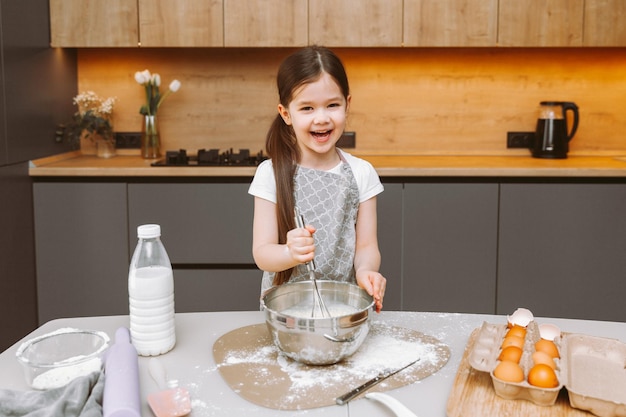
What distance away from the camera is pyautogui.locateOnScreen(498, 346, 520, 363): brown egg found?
897 millimetres

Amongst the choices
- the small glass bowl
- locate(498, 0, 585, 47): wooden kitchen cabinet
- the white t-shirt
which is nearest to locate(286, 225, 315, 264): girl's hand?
the small glass bowl

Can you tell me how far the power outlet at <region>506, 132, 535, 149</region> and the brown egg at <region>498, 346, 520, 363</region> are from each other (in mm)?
2235

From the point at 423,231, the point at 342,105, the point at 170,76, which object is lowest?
the point at 423,231

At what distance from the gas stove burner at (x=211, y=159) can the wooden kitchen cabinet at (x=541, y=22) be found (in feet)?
3.75

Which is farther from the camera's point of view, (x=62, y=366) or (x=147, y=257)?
(x=147, y=257)

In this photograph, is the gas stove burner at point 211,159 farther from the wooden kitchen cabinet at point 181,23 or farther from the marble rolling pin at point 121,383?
the marble rolling pin at point 121,383

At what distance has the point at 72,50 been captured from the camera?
2.99 metres

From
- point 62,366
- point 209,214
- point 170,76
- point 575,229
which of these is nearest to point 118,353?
point 62,366

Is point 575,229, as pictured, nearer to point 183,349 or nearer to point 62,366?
point 183,349

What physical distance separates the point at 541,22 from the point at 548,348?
206 centimetres

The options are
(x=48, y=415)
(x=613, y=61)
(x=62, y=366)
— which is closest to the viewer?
(x=48, y=415)

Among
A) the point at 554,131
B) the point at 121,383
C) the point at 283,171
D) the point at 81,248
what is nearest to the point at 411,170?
the point at 554,131

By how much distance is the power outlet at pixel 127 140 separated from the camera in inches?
120

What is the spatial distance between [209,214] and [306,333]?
168 centimetres
